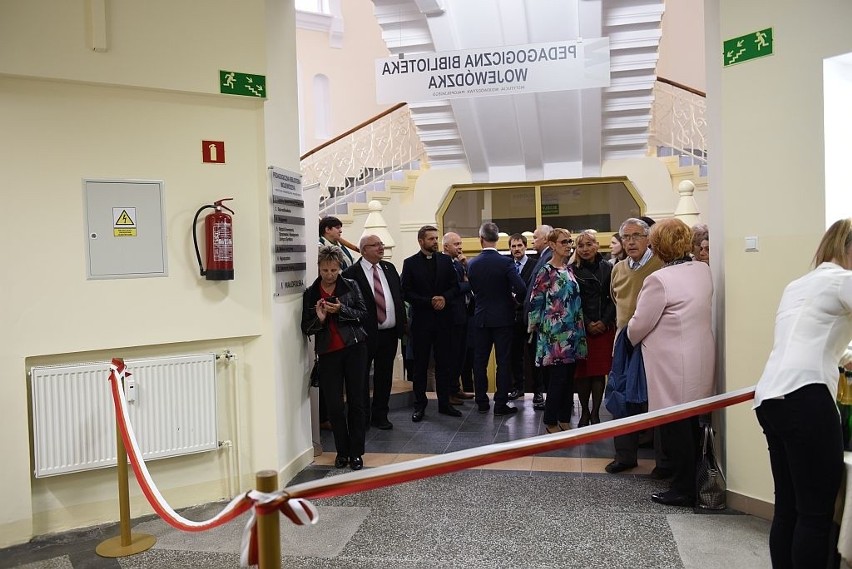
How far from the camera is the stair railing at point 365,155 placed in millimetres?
10577

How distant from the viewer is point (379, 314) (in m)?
5.80

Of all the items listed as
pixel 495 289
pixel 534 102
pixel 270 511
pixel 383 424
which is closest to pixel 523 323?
pixel 495 289

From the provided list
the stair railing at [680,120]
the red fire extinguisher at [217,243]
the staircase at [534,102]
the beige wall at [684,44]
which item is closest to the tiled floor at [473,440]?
the red fire extinguisher at [217,243]

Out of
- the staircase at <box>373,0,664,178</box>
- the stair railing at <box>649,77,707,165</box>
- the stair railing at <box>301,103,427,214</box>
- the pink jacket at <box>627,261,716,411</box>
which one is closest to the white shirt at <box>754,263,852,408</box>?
the pink jacket at <box>627,261,716,411</box>

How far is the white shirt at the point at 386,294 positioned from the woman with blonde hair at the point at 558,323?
113cm

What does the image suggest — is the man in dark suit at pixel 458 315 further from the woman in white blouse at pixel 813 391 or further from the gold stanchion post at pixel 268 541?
the gold stanchion post at pixel 268 541

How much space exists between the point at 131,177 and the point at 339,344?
1.59 metres

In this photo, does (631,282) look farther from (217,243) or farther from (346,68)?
(346,68)

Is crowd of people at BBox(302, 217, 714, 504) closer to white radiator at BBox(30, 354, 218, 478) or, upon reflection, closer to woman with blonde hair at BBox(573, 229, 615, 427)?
woman with blonde hair at BBox(573, 229, 615, 427)

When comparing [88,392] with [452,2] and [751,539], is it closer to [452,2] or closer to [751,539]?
[751,539]

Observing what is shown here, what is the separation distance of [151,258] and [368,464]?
1950 mm

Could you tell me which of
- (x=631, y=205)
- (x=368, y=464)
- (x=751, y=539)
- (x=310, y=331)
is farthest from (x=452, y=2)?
(x=751, y=539)

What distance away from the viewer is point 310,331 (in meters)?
4.75

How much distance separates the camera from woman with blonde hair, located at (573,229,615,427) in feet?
17.3
